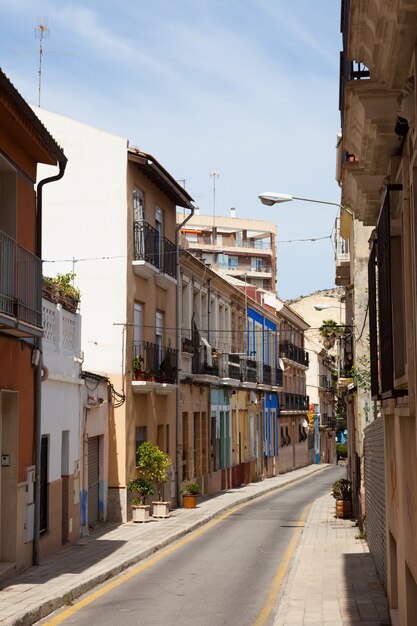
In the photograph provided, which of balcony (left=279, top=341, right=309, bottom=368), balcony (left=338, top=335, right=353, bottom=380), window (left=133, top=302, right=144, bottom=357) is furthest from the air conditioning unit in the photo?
balcony (left=279, top=341, right=309, bottom=368)

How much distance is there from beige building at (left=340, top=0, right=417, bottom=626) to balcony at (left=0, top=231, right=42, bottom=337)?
542 cm

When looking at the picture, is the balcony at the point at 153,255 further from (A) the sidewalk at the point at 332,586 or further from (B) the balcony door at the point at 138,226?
(A) the sidewalk at the point at 332,586

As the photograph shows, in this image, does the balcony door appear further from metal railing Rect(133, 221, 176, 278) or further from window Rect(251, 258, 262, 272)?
window Rect(251, 258, 262, 272)

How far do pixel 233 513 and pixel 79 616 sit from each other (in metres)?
17.1

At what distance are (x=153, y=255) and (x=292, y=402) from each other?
36228 millimetres

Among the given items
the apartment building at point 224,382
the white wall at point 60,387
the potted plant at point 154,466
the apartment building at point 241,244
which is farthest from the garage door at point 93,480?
the apartment building at point 241,244

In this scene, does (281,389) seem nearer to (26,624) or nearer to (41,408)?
(41,408)

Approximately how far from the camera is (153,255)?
2856cm

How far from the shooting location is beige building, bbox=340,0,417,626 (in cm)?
613

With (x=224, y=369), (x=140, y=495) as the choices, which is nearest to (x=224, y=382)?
(x=224, y=369)

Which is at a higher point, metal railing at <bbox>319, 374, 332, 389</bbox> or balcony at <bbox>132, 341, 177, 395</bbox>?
metal railing at <bbox>319, 374, 332, 389</bbox>

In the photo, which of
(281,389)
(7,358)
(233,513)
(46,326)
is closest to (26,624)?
(7,358)

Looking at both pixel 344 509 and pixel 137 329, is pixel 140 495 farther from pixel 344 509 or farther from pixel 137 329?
pixel 344 509

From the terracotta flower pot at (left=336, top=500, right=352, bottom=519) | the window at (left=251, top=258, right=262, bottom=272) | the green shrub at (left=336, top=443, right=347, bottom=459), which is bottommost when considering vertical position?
the terracotta flower pot at (left=336, top=500, right=352, bottom=519)
